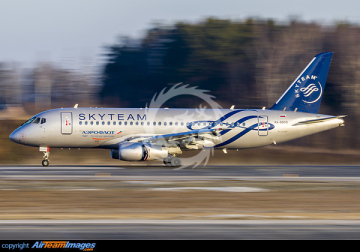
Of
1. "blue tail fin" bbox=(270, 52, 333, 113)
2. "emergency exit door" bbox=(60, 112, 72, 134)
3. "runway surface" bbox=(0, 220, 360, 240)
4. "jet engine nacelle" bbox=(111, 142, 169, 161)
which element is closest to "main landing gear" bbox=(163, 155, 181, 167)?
"jet engine nacelle" bbox=(111, 142, 169, 161)

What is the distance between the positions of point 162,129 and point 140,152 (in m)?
3.29

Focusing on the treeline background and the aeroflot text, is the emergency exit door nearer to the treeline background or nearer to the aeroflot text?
the aeroflot text

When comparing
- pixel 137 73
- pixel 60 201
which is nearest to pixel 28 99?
pixel 137 73

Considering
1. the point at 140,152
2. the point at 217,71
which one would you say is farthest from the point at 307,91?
the point at 217,71

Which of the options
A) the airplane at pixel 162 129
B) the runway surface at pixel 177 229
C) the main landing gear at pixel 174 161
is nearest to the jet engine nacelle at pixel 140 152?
the airplane at pixel 162 129

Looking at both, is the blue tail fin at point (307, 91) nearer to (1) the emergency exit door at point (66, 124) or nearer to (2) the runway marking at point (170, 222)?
(1) the emergency exit door at point (66, 124)

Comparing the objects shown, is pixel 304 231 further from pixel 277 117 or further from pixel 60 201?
pixel 277 117

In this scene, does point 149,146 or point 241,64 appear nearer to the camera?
point 149,146

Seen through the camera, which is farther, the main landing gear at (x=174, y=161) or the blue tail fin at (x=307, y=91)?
the blue tail fin at (x=307, y=91)

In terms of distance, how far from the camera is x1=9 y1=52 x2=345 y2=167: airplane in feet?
107

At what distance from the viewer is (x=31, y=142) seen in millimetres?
32844

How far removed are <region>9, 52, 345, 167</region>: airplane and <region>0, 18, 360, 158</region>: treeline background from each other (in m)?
16.5

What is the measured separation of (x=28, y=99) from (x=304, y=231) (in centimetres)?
6846

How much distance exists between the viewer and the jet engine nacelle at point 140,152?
30.8m
